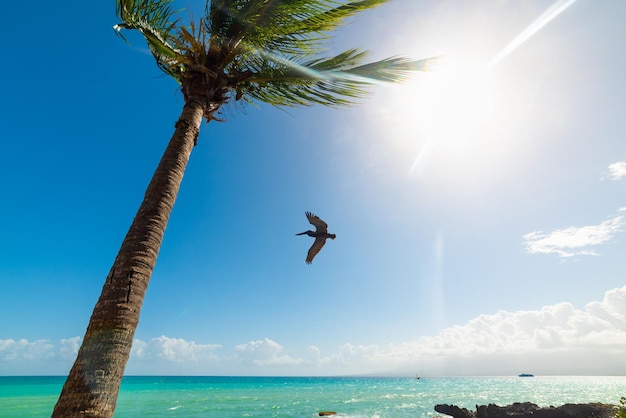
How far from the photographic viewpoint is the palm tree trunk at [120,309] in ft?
7.85

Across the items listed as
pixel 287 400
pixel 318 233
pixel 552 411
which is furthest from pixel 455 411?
pixel 318 233

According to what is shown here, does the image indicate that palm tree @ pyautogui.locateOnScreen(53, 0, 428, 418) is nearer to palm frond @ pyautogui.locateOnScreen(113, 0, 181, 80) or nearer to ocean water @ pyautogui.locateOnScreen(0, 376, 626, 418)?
palm frond @ pyautogui.locateOnScreen(113, 0, 181, 80)

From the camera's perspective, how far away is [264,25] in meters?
4.78

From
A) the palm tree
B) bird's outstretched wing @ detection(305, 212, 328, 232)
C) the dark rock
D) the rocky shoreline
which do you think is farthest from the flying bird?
the dark rock

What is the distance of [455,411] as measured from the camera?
22.1 metres

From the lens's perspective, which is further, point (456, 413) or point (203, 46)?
point (456, 413)

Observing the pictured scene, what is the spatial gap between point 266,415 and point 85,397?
2571 cm

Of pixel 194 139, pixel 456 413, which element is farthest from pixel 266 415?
pixel 194 139

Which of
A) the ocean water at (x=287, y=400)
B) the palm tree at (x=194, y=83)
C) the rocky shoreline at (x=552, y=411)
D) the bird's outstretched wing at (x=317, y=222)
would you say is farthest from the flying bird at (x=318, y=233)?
the ocean water at (x=287, y=400)

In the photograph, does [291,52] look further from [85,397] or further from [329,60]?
[85,397]

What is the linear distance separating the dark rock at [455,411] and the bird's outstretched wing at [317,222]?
66.0 ft

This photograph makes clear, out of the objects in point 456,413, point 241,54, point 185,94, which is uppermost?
point 241,54

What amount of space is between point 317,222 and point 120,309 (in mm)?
5202

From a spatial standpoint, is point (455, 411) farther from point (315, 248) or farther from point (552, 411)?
point (315, 248)
